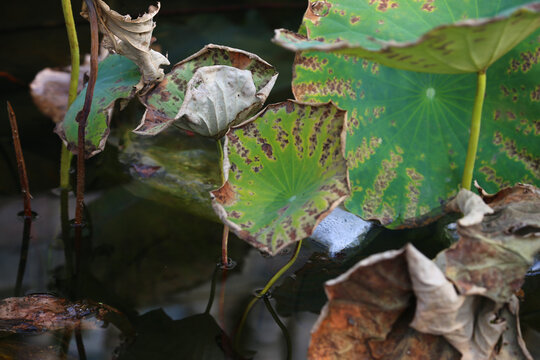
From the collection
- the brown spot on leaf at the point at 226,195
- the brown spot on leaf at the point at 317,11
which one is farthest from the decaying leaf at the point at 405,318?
the brown spot on leaf at the point at 317,11

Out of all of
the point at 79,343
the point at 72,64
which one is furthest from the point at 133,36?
the point at 79,343

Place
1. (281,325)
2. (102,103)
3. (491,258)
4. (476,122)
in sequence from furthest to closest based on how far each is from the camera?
(102,103), (281,325), (476,122), (491,258)

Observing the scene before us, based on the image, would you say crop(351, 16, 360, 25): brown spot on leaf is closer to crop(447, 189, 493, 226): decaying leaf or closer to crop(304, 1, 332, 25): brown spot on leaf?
crop(304, 1, 332, 25): brown spot on leaf

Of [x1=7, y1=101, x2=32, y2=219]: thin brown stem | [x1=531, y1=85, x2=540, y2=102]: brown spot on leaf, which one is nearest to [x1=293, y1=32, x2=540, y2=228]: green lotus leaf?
[x1=531, y1=85, x2=540, y2=102]: brown spot on leaf

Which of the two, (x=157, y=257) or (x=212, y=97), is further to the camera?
(x=157, y=257)

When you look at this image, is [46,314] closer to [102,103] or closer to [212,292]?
[212,292]

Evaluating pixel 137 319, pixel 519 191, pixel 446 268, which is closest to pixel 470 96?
pixel 519 191

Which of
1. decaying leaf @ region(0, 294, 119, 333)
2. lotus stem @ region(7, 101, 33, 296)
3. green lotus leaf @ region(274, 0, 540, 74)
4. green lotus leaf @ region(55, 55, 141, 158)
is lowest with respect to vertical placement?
decaying leaf @ region(0, 294, 119, 333)
